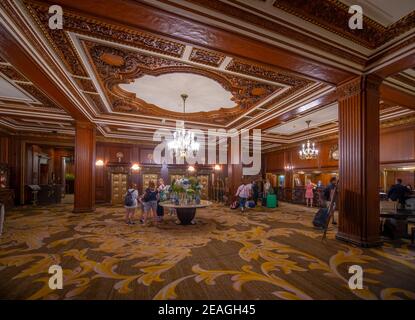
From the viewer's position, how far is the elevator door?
12.3 meters

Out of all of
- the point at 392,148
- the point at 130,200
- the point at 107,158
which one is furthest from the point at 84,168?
the point at 392,148

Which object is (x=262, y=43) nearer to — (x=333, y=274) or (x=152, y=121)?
(x=333, y=274)

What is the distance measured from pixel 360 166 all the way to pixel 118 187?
1186 centimetres

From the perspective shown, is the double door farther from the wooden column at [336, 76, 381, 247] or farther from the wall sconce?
the wooden column at [336, 76, 381, 247]

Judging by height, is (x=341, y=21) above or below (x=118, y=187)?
above

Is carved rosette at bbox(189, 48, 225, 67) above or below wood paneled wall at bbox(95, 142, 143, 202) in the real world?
above

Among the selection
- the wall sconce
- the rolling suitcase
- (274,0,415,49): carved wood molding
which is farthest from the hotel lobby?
the wall sconce

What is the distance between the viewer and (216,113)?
820cm

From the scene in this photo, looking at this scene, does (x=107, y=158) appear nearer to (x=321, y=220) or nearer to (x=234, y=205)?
(x=234, y=205)

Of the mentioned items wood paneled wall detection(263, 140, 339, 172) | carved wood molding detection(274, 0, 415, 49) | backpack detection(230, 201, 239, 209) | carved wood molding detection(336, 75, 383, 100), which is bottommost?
backpack detection(230, 201, 239, 209)

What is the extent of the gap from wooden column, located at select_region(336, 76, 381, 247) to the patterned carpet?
0.41 metres

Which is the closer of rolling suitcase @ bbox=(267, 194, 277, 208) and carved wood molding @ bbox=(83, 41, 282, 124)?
carved wood molding @ bbox=(83, 41, 282, 124)

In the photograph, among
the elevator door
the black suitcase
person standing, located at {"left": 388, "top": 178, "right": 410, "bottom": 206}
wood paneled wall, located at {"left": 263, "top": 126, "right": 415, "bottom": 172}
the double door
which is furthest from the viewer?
the double door

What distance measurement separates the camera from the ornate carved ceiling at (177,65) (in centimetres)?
318
